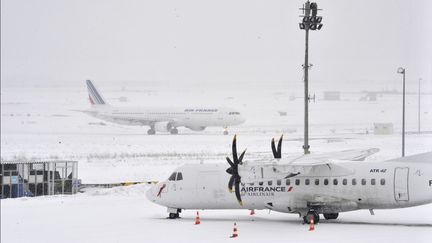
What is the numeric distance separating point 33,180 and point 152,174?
468 inches

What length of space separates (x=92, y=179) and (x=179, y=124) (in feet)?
161

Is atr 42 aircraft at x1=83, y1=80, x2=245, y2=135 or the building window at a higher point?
atr 42 aircraft at x1=83, y1=80, x2=245, y2=135

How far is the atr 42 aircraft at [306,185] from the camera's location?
25797 millimetres

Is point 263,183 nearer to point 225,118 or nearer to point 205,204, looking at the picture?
point 205,204

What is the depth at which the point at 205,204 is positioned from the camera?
29578 millimetres

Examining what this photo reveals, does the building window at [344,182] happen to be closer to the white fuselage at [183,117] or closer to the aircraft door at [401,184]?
the aircraft door at [401,184]

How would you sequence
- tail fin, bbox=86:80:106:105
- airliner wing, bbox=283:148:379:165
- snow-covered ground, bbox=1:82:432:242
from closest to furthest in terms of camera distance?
1. airliner wing, bbox=283:148:379:165
2. snow-covered ground, bbox=1:82:432:242
3. tail fin, bbox=86:80:106:105

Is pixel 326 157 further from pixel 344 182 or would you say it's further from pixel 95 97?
pixel 95 97

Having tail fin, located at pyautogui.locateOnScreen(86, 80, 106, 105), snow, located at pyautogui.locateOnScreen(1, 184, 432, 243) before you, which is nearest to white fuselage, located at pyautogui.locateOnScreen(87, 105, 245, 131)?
tail fin, located at pyautogui.locateOnScreen(86, 80, 106, 105)

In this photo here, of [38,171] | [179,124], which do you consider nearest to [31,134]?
[179,124]

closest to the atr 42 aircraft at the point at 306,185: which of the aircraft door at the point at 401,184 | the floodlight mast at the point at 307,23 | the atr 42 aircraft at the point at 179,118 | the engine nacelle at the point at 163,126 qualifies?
the aircraft door at the point at 401,184

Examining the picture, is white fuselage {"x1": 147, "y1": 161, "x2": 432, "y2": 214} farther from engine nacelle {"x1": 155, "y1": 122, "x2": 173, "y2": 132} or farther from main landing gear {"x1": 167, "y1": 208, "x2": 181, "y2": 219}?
engine nacelle {"x1": 155, "y1": 122, "x2": 173, "y2": 132}

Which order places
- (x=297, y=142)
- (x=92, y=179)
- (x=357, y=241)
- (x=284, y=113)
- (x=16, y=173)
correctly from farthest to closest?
1. (x=284, y=113)
2. (x=297, y=142)
3. (x=92, y=179)
4. (x=16, y=173)
5. (x=357, y=241)

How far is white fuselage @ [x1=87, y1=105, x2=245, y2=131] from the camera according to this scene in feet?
309
